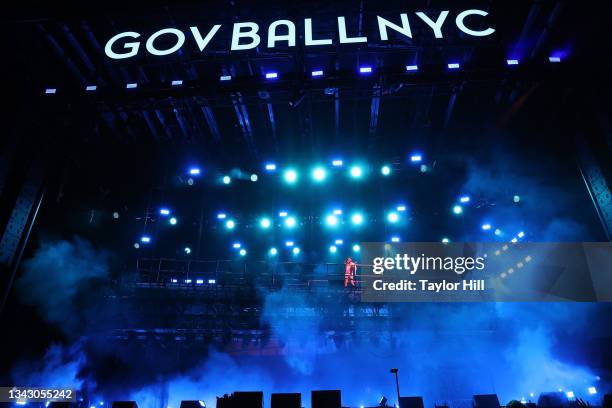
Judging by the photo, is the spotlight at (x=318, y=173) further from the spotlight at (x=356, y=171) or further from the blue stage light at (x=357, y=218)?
the blue stage light at (x=357, y=218)

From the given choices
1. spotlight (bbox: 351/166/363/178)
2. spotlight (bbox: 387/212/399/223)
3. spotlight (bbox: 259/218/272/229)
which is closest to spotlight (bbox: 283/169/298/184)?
spotlight (bbox: 351/166/363/178)

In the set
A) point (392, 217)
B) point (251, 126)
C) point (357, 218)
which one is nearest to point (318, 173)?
point (251, 126)

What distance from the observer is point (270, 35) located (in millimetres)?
5336

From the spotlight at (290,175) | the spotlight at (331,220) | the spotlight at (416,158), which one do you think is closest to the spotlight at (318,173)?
the spotlight at (290,175)

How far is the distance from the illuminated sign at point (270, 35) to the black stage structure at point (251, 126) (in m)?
0.12

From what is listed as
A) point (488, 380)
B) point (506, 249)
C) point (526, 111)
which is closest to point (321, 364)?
point (488, 380)

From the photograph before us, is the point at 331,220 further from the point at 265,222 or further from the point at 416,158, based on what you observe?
the point at 416,158

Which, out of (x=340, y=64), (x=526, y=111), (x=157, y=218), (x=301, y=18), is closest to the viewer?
(x=301, y=18)

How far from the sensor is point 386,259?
13.7 m

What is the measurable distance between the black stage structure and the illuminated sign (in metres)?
0.12

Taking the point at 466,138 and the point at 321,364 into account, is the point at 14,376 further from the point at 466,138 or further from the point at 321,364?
the point at 466,138

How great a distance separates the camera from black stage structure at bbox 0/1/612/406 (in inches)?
211

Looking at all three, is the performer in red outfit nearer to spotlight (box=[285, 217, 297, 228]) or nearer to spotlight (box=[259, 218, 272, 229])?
spotlight (box=[285, 217, 297, 228])

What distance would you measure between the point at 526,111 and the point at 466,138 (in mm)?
1780
